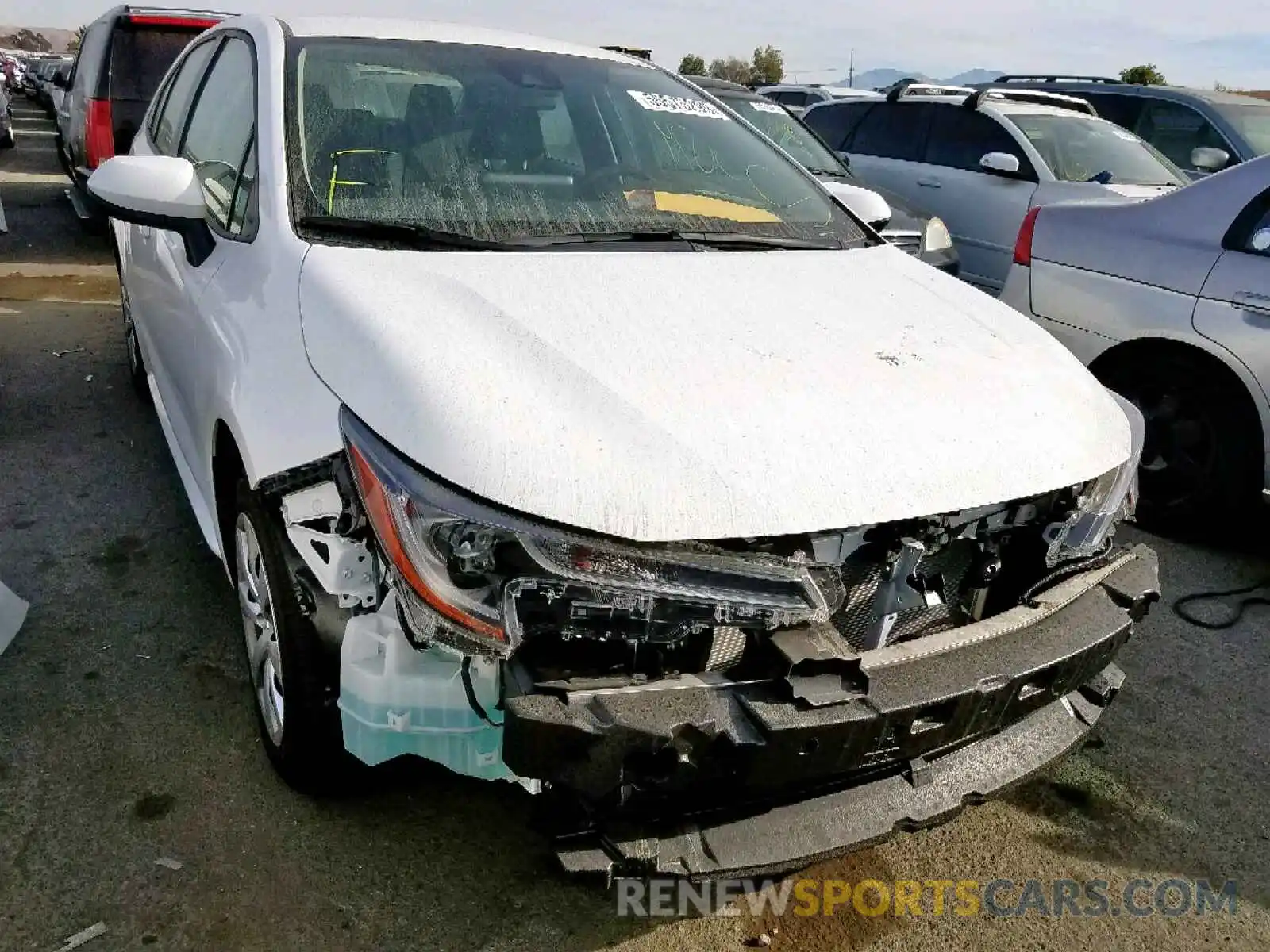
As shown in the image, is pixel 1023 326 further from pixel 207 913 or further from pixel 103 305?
pixel 103 305

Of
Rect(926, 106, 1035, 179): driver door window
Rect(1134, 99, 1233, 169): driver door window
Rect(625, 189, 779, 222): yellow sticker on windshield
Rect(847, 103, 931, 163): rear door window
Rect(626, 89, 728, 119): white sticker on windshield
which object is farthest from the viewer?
Rect(1134, 99, 1233, 169): driver door window

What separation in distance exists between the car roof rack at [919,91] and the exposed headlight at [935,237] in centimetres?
247

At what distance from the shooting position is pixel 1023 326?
261 centimetres

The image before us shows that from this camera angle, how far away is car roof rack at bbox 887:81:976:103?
8.21m

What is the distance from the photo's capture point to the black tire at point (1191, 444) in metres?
3.95

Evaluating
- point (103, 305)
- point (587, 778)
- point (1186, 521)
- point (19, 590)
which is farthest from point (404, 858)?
point (103, 305)

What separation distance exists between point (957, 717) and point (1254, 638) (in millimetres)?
2248

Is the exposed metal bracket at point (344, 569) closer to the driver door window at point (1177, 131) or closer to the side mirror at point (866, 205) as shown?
the side mirror at point (866, 205)

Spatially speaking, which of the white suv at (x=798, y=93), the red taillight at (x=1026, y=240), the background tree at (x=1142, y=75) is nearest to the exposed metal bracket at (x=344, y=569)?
the red taillight at (x=1026, y=240)

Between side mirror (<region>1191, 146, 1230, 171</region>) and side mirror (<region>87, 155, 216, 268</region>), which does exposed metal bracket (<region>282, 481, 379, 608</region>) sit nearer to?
side mirror (<region>87, 155, 216, 268</region>)

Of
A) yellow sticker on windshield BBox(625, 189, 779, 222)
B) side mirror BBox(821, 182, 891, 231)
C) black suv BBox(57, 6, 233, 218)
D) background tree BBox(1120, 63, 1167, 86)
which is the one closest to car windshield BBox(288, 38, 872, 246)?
yellow sticker on windshield BBox(625, 189, 779, 222)

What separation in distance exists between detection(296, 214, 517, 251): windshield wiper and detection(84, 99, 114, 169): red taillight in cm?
596

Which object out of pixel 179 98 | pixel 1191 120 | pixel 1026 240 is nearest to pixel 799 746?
pixel 179 98

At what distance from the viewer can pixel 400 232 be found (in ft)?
7.74
